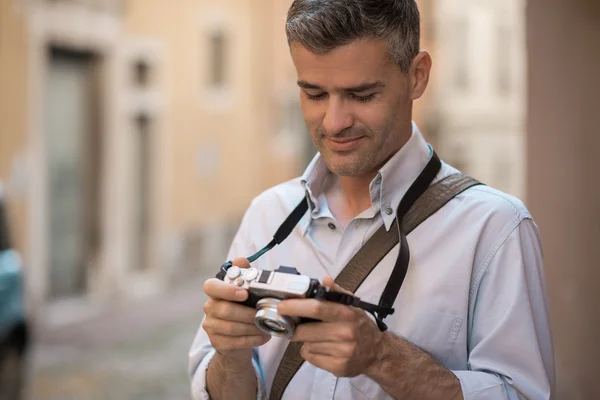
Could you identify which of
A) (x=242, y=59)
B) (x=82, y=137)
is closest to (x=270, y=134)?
(x=242, y=59)

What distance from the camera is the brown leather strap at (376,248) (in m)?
1.95

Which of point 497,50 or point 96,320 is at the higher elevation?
point 497,50

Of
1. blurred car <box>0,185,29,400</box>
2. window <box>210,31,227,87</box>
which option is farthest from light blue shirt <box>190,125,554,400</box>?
window <box>210,31,227,87</box>

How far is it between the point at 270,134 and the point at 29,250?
7.73 m

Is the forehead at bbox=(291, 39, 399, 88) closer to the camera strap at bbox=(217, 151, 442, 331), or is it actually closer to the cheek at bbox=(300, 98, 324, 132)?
the cheek at bbox=(300, 98, 324, 132)

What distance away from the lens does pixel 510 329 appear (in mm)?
1811

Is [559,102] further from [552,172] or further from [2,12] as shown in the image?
[2,12]

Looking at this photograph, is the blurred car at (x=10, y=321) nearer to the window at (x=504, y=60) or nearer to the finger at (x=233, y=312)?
the finger at (x=233, y=312)

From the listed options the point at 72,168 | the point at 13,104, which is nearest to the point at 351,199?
the point at 13,104

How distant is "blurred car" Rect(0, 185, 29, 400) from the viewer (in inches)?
230

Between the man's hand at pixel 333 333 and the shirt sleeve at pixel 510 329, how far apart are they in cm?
29

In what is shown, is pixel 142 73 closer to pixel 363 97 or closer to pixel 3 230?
pixel 3 230

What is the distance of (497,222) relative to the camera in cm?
189

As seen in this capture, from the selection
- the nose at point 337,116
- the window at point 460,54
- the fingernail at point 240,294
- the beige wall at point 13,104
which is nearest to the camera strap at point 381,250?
the fingernail at point 240,294
